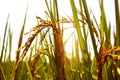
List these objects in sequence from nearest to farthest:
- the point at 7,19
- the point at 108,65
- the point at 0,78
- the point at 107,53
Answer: the point at 107,53 → the point at 108,65 → the point at 0,78 → the point at 7,19

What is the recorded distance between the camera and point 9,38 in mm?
1254

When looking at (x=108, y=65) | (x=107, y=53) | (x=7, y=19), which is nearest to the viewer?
(x=107, y=53)

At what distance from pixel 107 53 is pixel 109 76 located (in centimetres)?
12

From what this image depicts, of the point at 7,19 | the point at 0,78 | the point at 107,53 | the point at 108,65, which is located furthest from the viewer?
the point at 7,19

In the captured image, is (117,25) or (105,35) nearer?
(117,25)

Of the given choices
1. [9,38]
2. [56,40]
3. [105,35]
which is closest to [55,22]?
[56,40]

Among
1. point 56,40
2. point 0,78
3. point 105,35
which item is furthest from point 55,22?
point 0,78

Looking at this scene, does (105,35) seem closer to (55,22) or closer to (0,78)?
(55,22)

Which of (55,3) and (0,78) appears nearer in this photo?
(55,3)

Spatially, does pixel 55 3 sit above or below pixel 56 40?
above

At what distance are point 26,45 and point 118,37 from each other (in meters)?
0.26

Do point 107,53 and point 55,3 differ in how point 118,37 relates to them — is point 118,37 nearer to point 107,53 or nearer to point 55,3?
point 107,53

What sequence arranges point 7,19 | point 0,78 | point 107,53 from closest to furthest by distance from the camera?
point 107,53 < point 0,78 < point 7,19

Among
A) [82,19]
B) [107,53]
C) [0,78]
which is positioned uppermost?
[82,19]
